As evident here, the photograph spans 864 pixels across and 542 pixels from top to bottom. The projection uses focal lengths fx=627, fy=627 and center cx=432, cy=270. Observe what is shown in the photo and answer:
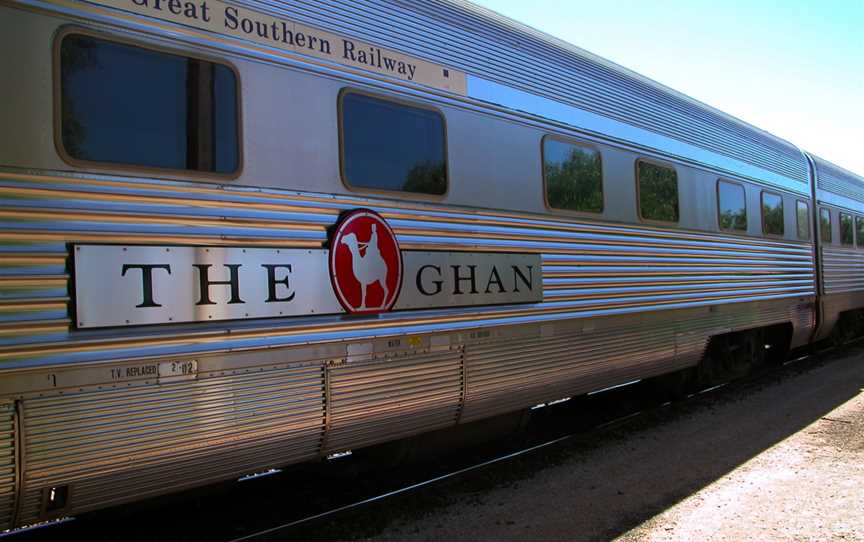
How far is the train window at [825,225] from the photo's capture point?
9703 millimetres

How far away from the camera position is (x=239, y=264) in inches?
120

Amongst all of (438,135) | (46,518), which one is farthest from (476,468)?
(46,518)

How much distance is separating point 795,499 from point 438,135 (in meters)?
3.29

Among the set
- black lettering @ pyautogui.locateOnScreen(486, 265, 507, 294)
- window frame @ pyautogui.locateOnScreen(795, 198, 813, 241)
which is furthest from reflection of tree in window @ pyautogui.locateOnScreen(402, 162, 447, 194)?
window frame @ pyautogui.locateOnScreen(795, 198, 813, 241)

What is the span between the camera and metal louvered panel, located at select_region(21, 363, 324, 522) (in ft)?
8.36

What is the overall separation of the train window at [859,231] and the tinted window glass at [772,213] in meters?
4.08

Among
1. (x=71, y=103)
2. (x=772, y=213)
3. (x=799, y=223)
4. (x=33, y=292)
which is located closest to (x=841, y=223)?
(x=799, y=223)

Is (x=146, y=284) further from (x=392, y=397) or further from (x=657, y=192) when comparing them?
(x=657, y=192)

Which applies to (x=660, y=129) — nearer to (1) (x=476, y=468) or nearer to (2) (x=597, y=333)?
(2) (x=597, y=333)

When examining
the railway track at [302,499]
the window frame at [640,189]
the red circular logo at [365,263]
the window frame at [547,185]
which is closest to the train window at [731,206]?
the window frame at [640,189]

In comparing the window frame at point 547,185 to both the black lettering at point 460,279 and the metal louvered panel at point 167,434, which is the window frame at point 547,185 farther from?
the metal louvered panel at point 167,434

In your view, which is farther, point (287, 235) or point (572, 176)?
point (572, 176)

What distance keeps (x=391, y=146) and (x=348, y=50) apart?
0.60m

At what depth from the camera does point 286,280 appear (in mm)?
3217
